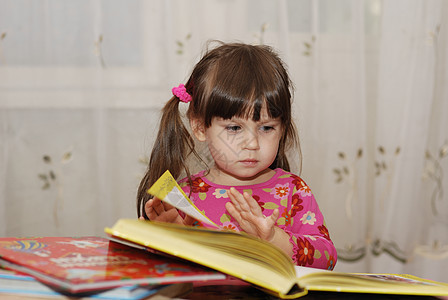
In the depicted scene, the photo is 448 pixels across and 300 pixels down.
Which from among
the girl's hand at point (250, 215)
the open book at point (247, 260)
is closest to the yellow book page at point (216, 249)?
the open book at point (247, 260)

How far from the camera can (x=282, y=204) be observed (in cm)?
100

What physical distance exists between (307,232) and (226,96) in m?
0.30

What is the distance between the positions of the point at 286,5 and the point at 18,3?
0.79m

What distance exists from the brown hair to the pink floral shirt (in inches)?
3.0

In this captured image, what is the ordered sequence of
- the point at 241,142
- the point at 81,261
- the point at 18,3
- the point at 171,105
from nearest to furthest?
the point at 81,261 → the point at 241,142 → the point at 171,105 → the point at 18,3

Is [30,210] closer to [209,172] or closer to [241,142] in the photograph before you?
[209,172]

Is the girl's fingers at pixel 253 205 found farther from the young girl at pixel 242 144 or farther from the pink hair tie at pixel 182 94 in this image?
the pink hair tie at pixel 182 94

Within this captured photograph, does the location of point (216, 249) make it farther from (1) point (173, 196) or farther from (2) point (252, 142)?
(2) point (252, 142)

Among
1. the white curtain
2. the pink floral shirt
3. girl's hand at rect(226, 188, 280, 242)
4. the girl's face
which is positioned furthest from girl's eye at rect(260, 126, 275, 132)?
the white curtain

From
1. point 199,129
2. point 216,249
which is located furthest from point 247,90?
point 216,249

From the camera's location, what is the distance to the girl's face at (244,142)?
93cm

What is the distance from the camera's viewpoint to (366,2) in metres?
1.59

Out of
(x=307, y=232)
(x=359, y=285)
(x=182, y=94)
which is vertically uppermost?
(x=182, y=94)

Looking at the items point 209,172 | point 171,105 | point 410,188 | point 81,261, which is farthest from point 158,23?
point 81,261
